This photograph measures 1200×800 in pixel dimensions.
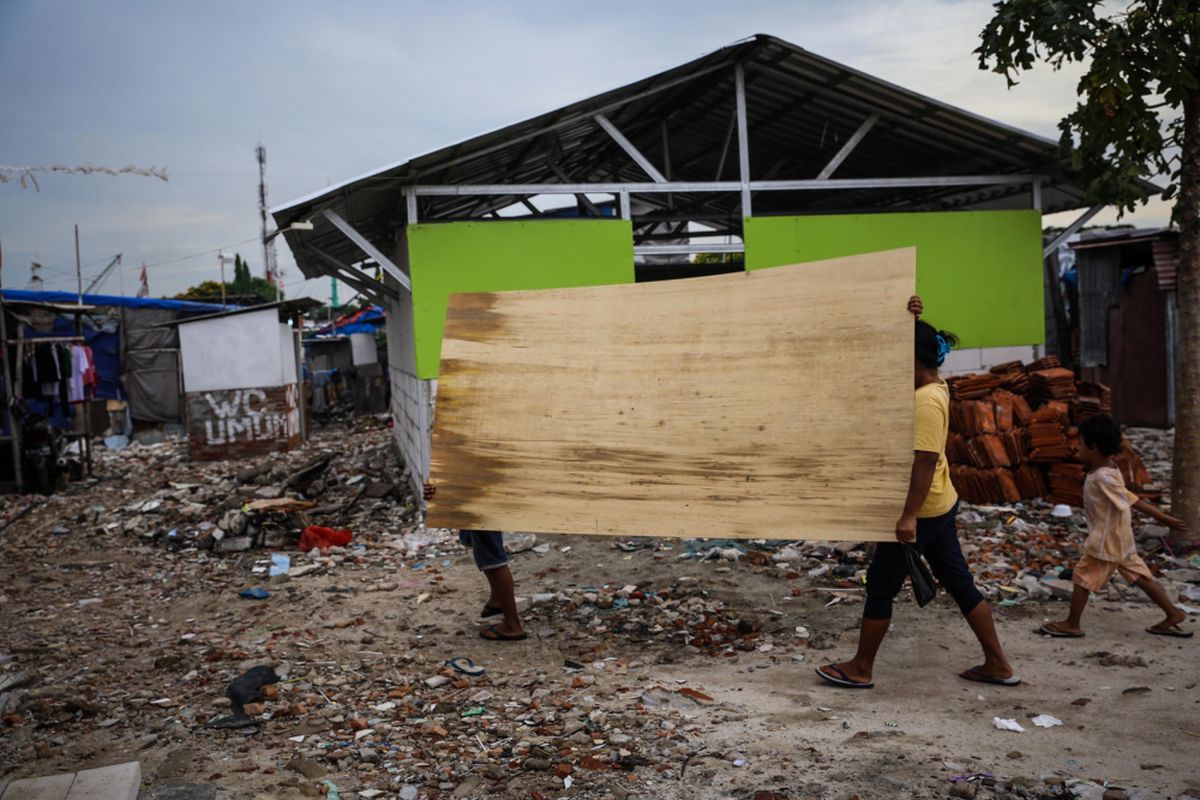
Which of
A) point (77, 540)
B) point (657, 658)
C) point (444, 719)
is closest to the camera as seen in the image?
point (444, 719)

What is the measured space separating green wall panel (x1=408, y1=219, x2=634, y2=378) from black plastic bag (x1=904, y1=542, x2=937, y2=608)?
16.9 ft

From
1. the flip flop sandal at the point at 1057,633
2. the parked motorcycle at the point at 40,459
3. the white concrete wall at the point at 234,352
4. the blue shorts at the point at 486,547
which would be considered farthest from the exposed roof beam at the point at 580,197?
the parked motorcycle at the point at 40,459

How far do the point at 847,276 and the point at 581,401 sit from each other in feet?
4.38

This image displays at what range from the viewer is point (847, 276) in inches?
146

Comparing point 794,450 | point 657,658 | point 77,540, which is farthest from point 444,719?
point 77,540

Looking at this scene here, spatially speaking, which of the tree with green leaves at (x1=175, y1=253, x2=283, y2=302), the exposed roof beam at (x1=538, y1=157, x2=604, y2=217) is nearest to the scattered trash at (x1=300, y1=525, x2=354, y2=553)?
the exposed roof beam at (x1=538, y1=157, x2=604, y2=217)

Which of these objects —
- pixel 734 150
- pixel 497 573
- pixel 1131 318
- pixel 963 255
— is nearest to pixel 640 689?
pixel 497 573

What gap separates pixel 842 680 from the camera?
13.3 ft

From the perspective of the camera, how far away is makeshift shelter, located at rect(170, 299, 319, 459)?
15039 millimetres

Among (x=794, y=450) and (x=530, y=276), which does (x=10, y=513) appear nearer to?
(x=530, y=276)

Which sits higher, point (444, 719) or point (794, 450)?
point (794, 450)

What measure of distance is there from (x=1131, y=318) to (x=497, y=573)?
12134 millimetres

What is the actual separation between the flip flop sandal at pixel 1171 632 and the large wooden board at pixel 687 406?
7.33 feet

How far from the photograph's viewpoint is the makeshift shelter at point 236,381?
15.0 m
